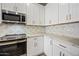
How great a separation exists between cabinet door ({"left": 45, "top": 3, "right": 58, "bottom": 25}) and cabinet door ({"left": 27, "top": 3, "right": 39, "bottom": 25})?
11 cm

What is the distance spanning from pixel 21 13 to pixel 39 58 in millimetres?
497

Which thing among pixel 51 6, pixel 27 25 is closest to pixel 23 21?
pixel 27 25

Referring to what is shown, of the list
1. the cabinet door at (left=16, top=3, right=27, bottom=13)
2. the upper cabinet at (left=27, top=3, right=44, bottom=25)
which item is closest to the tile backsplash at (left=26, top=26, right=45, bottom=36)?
the upper cabinet at (left=27, top=3, right=44, bottom=25)

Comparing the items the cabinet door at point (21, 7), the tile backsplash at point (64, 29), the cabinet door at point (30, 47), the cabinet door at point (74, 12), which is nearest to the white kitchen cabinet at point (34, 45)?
the cabinet door at point (30, 47)

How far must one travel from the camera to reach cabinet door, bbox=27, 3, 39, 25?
924 millimetres

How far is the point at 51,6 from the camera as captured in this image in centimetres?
93

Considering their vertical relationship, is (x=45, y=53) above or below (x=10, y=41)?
below

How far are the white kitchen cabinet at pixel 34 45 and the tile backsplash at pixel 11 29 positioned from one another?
16 cm

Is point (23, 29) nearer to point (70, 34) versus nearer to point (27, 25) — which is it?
point (27, 25)

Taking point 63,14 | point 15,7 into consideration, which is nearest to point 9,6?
point 15,7

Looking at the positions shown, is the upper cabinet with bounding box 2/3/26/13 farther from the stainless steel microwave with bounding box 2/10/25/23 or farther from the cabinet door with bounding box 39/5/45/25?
the cabinet door with bounding box 39/5/45/25

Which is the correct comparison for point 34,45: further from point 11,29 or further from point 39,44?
point 11,29

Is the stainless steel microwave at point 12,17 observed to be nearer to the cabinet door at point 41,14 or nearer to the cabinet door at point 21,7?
the cabinet door at point 21,7

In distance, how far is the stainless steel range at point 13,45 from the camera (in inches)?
33.6
